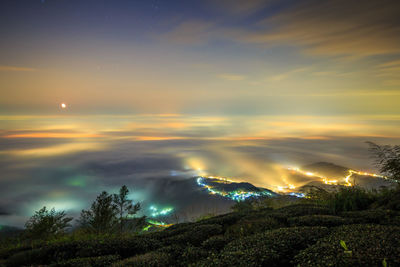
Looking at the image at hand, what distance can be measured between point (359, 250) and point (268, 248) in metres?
1.77

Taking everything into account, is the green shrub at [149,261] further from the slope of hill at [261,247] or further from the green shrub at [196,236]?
the green shrub at [196,236]

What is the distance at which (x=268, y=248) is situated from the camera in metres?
4.73

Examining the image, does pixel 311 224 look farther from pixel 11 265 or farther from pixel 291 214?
pixel 11 265

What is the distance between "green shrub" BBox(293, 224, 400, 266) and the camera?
3.39 meters

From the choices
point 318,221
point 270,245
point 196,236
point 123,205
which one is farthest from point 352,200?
point 123,205

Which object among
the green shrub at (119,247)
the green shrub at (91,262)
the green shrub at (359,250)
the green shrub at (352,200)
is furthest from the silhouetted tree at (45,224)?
the green shrub at (359,250)

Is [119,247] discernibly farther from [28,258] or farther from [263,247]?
[263,247]

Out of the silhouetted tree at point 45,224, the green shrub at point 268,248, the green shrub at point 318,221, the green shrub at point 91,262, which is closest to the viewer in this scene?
the green shrub at point 268,248

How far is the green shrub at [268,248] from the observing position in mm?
4328

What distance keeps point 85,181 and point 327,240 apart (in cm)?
20862

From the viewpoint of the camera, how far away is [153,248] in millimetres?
6664

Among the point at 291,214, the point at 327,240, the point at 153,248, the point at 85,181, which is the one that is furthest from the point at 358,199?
the point at 85,181

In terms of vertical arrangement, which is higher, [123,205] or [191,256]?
[191,256]

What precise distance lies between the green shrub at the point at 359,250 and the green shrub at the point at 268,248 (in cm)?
46
